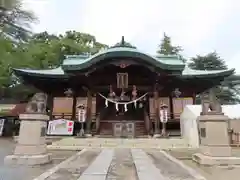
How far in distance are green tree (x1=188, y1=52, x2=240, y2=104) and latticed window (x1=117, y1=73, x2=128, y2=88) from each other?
62.1 ft

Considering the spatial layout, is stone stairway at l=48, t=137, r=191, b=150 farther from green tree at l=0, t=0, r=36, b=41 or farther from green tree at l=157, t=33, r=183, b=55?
green tree at l=157, t=33, r=183, b=55

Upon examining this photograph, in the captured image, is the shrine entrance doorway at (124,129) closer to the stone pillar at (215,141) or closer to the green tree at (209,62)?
the stone pillar at (215,141)

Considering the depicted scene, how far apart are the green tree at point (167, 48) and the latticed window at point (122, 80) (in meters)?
24.5

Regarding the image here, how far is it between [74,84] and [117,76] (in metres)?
3.10

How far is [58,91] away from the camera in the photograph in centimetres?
1659

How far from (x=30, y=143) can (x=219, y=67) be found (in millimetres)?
30689

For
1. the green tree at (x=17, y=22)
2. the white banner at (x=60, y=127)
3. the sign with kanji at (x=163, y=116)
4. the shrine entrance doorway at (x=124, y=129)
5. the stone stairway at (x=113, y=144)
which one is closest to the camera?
the green tree at (x=17, y=22)

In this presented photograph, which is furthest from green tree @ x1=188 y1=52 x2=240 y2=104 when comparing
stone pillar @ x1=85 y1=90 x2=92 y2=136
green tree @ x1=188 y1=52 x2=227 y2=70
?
stone pillar @ x1=85 y1=90 x2=92 y2=136

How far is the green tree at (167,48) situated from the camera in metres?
37.8

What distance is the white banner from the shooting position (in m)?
14.0

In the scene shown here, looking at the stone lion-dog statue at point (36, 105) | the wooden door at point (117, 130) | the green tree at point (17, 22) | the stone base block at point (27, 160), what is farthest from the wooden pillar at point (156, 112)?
the green tree at point (17, 22)

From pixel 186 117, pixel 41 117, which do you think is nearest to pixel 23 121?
pixel 41 117

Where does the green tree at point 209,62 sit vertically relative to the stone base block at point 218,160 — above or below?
above

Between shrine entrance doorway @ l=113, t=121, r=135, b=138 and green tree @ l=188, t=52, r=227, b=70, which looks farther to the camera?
green tree @ l=188, t=52, r=227, b=70
